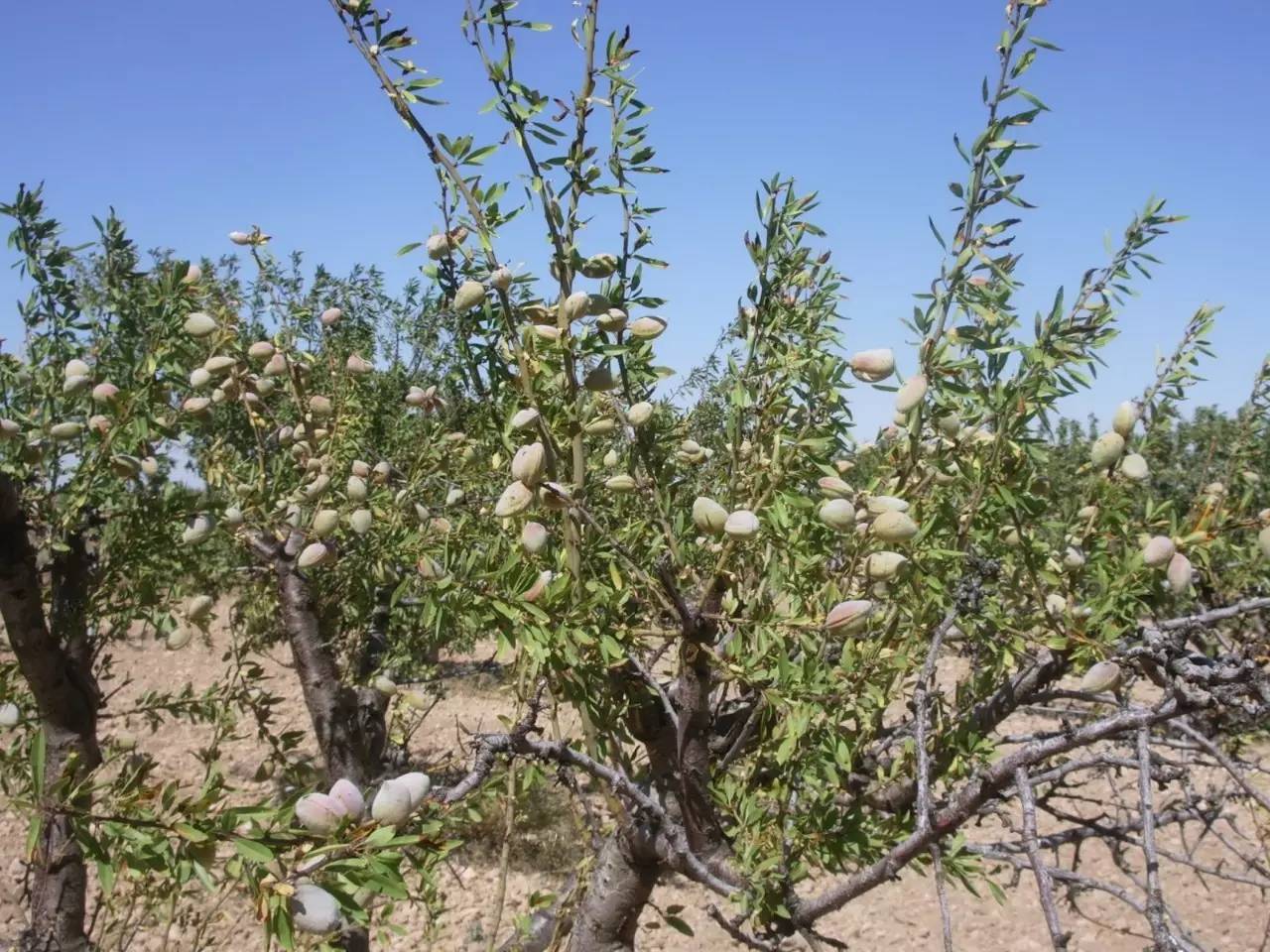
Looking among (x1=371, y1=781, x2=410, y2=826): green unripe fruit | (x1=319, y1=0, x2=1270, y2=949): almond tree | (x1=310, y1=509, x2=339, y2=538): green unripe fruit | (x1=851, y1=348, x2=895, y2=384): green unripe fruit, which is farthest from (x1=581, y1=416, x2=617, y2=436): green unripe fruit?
(x1=310, y1=509, x2=339, y2=538): green unripe fruit

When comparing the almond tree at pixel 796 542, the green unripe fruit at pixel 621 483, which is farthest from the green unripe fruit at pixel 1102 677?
the green unripe fruit at pixel 621 483

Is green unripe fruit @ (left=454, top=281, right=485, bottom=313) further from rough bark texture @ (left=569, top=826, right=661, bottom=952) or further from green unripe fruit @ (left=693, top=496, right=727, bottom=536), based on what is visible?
rough bark texture @ (left=569, top=826, right=661, bottom=952)

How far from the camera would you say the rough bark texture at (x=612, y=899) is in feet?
6.38

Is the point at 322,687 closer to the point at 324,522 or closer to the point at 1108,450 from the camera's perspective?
the point at 324,522

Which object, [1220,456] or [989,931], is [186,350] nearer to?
→ [989,931]

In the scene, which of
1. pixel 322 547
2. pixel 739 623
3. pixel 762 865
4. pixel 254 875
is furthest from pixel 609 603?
pixel 322 547

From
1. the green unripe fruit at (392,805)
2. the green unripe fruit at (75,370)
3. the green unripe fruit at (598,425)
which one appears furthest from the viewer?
the green unripe fruit at (75,370)

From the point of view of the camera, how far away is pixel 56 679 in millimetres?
2330

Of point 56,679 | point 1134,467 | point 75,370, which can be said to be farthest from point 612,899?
point 75,370

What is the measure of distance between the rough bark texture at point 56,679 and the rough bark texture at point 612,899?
1.12 meters

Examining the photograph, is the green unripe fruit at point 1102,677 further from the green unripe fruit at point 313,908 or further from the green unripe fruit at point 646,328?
the green unripe fruit at point 313,908

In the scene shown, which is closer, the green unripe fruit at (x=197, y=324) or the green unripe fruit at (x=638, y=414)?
the green unripe fruit at (x=638, y=414)

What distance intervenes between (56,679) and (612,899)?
1471mm

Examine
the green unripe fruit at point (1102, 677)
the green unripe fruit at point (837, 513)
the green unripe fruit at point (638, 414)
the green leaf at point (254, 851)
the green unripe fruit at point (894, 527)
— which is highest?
the green unripe fruit at point (638, 414)
